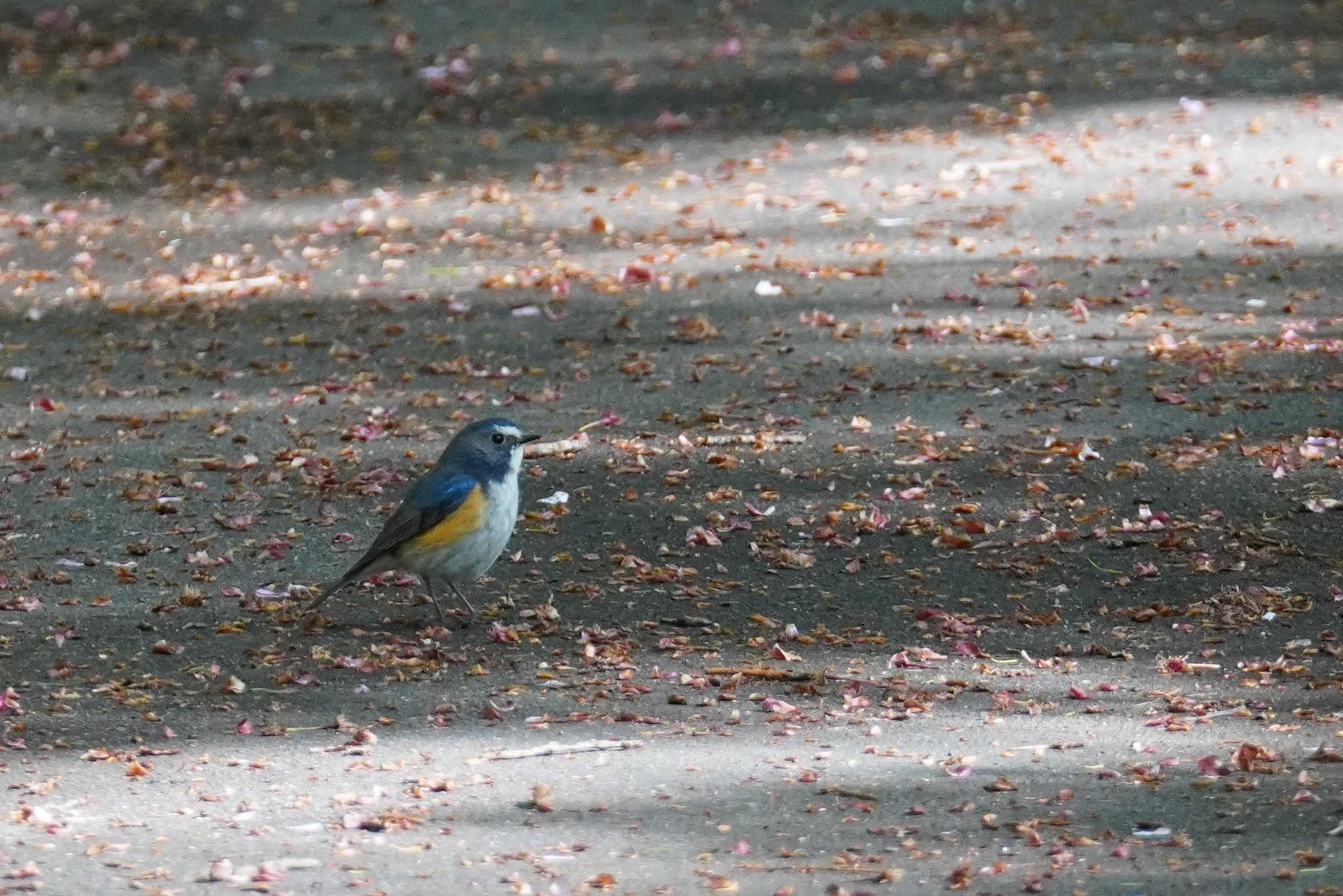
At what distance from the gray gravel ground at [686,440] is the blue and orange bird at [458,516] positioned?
0.74 ft

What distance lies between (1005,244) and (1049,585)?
4439mm

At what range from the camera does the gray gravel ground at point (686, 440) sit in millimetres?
4871

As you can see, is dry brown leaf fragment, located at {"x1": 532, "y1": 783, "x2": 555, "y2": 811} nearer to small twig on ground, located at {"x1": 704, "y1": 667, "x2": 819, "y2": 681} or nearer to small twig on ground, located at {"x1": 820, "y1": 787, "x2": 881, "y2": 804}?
small twig on ground, located at {"x1": 820, "y1": 787, "x2": 881, "y2": 804}

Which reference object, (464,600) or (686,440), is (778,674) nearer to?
(464,600)

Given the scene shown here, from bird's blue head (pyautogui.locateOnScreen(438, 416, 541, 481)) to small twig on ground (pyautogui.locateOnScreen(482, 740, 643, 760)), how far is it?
3.86 feet

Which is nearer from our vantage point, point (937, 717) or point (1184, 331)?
point (937, 717)

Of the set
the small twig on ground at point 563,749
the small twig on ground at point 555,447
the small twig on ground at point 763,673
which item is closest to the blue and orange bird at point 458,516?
the small twig on ground at point 763,673

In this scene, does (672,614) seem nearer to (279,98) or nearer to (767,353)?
(767,353)

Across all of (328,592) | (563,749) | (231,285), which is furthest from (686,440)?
(231,285)

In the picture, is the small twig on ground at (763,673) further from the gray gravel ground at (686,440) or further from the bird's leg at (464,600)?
the bird's leg at (464,600)

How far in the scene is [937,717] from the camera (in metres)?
5.50

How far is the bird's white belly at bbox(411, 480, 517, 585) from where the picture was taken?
243 inches

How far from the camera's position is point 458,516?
6.16 m

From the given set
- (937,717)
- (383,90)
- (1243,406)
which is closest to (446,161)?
(383,90)
